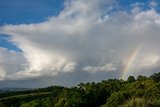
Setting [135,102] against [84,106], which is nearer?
[135,102]

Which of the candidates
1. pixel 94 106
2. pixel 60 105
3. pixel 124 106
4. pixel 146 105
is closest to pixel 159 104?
pixel 146 105

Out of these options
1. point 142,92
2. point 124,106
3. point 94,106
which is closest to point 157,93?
point 142,92

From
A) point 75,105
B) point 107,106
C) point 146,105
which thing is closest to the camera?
point 146,105

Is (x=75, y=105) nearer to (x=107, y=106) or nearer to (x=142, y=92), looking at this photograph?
(x=107, y=106)

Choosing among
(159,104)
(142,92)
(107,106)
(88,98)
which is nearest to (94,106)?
→ (88,98)

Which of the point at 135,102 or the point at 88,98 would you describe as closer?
the point at 135,102

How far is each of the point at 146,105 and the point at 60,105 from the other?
59.4m

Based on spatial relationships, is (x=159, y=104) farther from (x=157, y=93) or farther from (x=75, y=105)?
(x=75, y=105)

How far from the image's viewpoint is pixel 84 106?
7712 inches

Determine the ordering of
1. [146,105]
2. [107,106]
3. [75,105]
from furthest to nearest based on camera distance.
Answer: [75,105] < [107,106] < [146,105]

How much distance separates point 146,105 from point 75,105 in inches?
1883

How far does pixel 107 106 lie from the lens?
17812 centimetres

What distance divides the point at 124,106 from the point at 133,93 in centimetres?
1718

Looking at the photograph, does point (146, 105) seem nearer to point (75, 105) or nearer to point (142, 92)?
point (142, 92)
